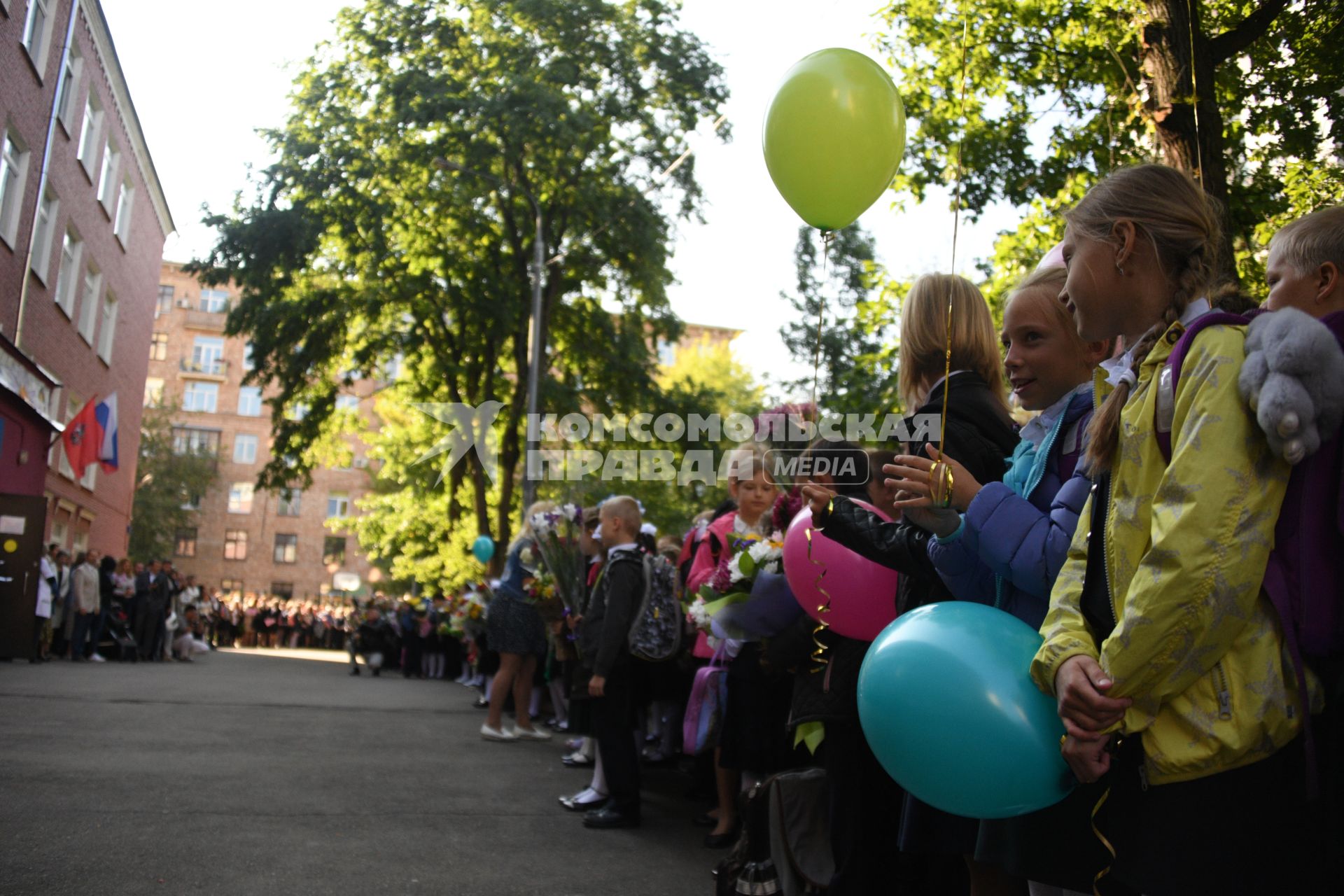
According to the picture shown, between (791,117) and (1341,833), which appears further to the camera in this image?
(791,117)

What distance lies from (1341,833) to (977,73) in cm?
1263

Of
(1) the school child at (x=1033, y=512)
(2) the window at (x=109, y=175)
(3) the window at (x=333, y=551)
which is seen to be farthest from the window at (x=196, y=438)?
(1) the school child at (x=1033, y=512)

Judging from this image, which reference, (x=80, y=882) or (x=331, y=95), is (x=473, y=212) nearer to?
(x=331, y=95)

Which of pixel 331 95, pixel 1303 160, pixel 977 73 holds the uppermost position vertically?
pixel 331 95

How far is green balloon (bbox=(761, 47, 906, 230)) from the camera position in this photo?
463cm

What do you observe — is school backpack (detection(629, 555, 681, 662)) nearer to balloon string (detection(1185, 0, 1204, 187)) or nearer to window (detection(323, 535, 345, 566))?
balloon string (detection(1185, 0, 1204, 187))

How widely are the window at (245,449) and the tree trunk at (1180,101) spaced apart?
74842 mm

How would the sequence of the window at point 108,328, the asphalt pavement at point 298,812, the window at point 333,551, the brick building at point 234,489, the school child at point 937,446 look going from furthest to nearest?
the window at point 333,551
the brick building at point 234,489
the window at point 108,328
the asphalt pavement at point 298,812
the school child at point 937,446

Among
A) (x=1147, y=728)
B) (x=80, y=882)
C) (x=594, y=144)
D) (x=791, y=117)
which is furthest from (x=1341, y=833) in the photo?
(x=594, y=144)

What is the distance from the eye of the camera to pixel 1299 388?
6.14 feet

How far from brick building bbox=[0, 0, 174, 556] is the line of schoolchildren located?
16.6 metres

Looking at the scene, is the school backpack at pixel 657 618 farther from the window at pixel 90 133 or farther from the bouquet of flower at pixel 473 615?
the window at pixel 90 133

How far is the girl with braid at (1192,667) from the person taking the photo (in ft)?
6.16

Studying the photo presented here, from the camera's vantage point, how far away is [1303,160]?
29.6 feet
